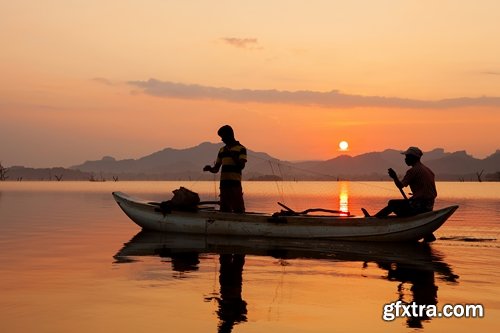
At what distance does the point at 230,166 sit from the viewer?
800 inches

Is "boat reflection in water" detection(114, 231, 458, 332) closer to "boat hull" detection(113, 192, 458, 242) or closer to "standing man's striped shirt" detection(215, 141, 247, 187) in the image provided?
"boat hull" detection(113, 192, 458, 242)

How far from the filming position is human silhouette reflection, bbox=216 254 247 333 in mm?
9336

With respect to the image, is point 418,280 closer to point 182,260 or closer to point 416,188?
point 182,260

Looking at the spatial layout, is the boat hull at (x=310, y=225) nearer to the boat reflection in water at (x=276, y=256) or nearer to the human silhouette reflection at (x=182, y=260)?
the boat reflection in water at (x=276, y=256)

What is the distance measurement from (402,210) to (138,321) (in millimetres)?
11925

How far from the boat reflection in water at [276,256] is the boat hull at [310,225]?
10.0 inches

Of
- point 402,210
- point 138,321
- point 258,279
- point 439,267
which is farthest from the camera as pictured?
point 402,210

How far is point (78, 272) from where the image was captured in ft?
Result: 45.9

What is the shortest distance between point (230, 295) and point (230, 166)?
936cm

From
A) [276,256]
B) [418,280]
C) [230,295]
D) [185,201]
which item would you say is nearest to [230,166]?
[185,201]

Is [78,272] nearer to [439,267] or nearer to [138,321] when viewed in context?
[138,321]

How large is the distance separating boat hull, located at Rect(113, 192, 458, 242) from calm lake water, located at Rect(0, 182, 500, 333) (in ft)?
2.02

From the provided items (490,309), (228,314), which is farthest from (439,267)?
(228,314)

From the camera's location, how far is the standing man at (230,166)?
20.0 meters
